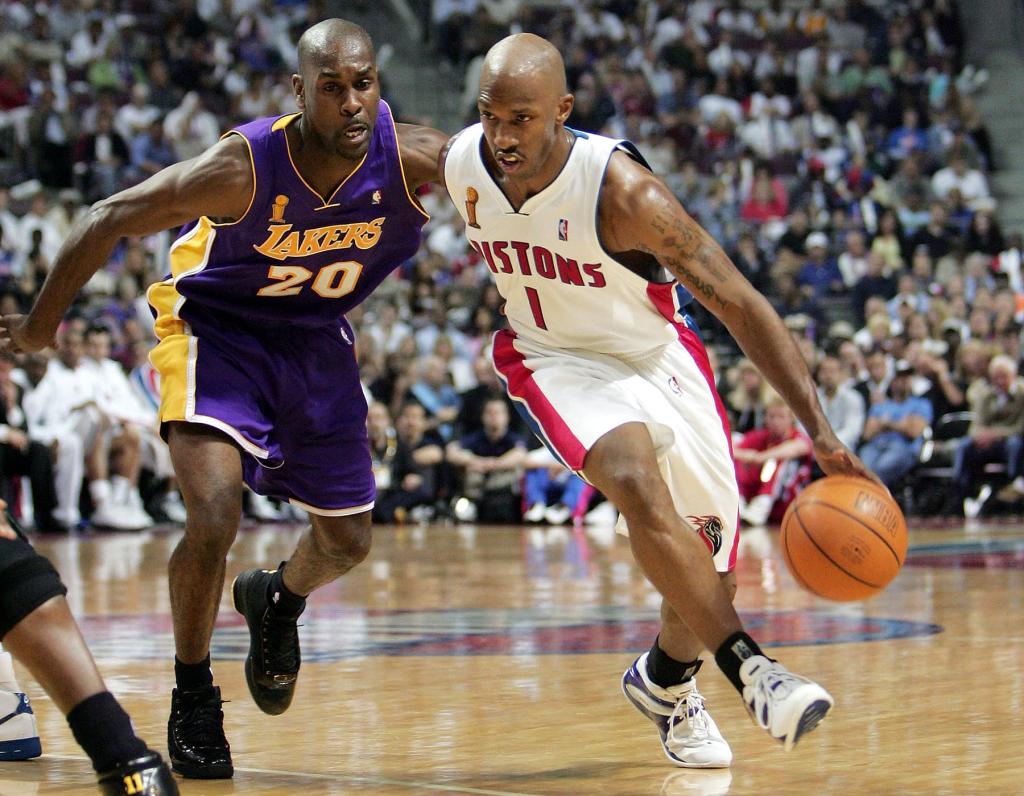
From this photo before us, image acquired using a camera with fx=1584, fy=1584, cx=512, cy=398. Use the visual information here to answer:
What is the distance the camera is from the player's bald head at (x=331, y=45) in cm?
437

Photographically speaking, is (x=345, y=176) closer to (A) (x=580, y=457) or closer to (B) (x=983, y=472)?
(A) (x=580, y=457)

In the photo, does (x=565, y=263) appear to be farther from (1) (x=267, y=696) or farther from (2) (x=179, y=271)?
(1) (x=267, y=696)

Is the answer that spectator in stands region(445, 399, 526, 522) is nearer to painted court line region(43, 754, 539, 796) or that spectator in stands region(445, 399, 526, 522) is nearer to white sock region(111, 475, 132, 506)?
white sock region(111, 475, 132, 506)

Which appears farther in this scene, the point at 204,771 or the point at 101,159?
the point at 101,159

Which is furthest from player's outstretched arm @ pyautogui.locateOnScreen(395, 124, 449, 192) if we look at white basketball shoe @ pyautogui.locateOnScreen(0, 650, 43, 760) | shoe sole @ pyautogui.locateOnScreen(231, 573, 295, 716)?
white basketball shoe @ pyautogui.locateOnScreen(0, 650, 43, 760)

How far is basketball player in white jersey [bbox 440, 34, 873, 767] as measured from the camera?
393cm

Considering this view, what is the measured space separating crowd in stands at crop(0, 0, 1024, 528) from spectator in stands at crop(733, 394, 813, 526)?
2cm

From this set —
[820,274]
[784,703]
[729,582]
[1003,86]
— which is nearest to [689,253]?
[729,582]

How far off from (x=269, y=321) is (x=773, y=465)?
8885mm

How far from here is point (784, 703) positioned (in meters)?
3.55

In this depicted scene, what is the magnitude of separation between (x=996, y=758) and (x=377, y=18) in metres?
18.7

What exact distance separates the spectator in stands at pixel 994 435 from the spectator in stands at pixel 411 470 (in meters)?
4.54

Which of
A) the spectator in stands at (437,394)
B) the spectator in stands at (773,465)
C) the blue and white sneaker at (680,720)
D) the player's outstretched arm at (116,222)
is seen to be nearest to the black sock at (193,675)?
the player's outstretched arm at (116,222)

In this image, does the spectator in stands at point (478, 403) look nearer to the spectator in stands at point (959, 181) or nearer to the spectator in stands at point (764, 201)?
the spectator in stands at point (764, 201)
